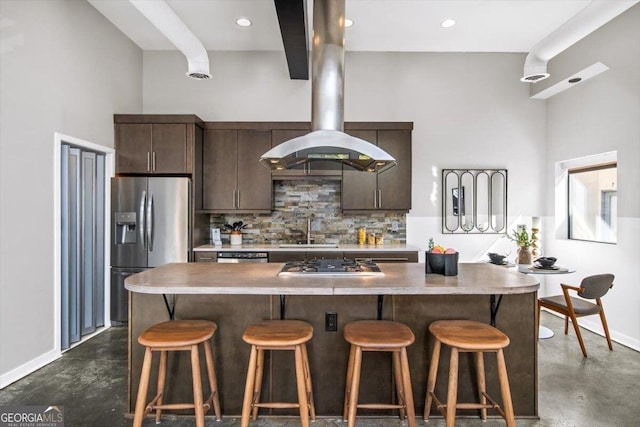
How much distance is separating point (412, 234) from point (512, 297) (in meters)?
2.59

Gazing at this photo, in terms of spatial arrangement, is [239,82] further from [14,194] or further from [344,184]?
[14,194]

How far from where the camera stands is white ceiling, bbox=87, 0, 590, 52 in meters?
3.83

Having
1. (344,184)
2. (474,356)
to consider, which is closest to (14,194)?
(344,184)

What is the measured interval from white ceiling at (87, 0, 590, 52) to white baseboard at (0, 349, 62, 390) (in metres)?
3.48

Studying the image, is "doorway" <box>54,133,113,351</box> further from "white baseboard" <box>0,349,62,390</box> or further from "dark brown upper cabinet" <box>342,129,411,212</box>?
"dark brown upper cabinet" <box>342,129,411,212</box>

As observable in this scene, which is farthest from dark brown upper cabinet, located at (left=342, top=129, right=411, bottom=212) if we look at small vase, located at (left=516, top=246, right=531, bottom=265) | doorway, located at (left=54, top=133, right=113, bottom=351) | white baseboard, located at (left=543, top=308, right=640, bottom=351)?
doorway, located at (left=54, top=133, right=113, bottom=351)

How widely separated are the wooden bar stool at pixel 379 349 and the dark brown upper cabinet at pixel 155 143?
3045 millimetres

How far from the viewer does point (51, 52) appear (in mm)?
3357

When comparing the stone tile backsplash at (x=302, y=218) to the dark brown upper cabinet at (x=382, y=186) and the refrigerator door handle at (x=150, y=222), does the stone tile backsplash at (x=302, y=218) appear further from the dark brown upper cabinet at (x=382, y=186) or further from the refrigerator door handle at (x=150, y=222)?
the refrigerator door handle at (x=150, y=222)

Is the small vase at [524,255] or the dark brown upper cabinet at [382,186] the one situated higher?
the dark brown upper cabinet at [382,186]

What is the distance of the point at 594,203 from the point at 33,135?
19.4 feet

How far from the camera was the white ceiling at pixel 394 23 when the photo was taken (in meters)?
3.83

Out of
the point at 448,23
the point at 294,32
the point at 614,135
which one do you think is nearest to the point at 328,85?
the point at 294,32

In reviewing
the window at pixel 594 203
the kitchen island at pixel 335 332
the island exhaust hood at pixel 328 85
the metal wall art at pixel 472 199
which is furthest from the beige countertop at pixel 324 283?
the window at pixel 594 203
